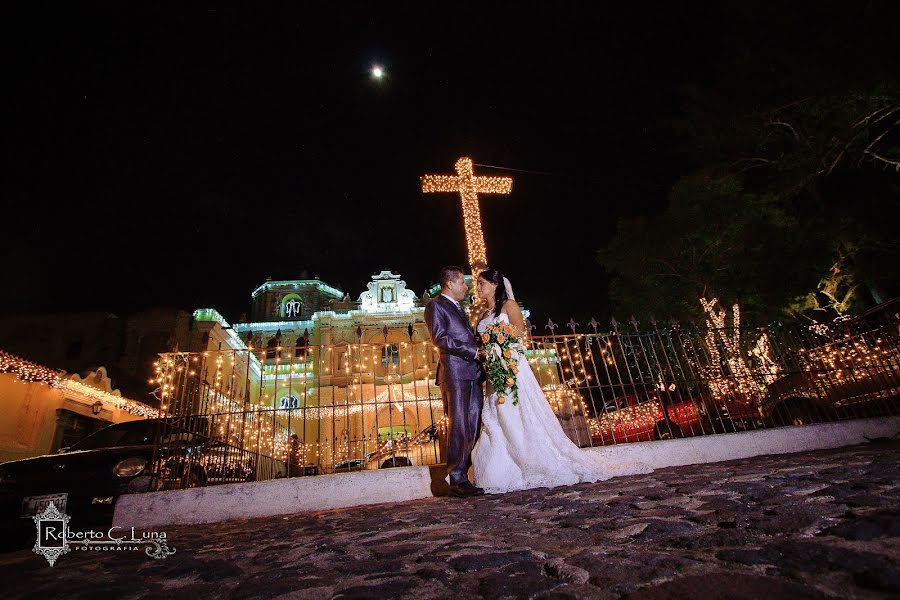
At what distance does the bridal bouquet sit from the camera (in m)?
4.75

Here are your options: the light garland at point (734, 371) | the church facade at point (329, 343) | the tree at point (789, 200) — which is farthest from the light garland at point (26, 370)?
the tree at point (789, 200)

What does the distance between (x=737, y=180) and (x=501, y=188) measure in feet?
36.1

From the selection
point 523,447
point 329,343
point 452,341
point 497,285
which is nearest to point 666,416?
point 523,447

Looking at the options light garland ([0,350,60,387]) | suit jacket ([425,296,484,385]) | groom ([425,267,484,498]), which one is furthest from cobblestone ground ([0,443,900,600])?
light garland ([0,350,60,387])

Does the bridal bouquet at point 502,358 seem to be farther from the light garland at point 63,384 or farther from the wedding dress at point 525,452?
the light garland at point 63,384

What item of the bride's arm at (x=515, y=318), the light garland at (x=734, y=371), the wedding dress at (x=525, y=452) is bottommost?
the wedding dress at (x=525, y=452)

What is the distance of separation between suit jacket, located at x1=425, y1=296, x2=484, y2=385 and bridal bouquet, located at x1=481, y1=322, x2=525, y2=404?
180mm

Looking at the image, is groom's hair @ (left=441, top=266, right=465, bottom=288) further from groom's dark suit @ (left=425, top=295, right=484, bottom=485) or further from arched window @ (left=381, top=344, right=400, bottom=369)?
arched window @ (left=381, top=344, right=400, bottom=369)

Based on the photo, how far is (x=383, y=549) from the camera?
2.18m

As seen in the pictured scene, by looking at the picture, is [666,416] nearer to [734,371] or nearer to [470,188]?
[734,371]

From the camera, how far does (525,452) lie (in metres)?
4.47

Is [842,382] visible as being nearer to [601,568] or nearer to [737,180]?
[601,568]

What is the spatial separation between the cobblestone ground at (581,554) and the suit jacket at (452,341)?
1834mm

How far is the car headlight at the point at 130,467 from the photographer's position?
18.0ft
